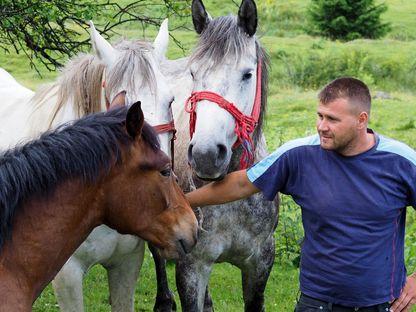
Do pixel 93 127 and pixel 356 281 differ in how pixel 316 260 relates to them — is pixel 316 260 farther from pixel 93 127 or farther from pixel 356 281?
pixel 93 127

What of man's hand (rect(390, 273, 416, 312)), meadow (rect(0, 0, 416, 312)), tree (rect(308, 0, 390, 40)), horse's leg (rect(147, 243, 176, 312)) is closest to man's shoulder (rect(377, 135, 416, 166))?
man's hand (rect(390, 273, 416, 312))

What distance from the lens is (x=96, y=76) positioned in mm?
4859

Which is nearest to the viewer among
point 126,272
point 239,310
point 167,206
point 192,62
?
point 167,206

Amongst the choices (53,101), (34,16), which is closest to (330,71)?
(34,16)

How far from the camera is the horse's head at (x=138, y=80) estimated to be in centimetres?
455

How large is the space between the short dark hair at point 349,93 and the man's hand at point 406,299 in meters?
0.94

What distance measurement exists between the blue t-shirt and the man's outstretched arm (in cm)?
44

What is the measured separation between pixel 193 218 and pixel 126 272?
1623 millimetres

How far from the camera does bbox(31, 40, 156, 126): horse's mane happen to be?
464 centimetres

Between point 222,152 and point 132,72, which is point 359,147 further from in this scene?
point 132,72

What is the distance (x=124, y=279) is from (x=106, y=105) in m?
1.23

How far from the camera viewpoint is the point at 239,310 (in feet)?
23.0

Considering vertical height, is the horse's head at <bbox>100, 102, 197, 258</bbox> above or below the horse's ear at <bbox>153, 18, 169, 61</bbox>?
below

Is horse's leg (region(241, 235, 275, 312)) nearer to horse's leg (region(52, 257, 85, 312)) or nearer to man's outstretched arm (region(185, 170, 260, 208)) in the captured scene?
man's outstretched arm (region(185, 170, 260, 208))
